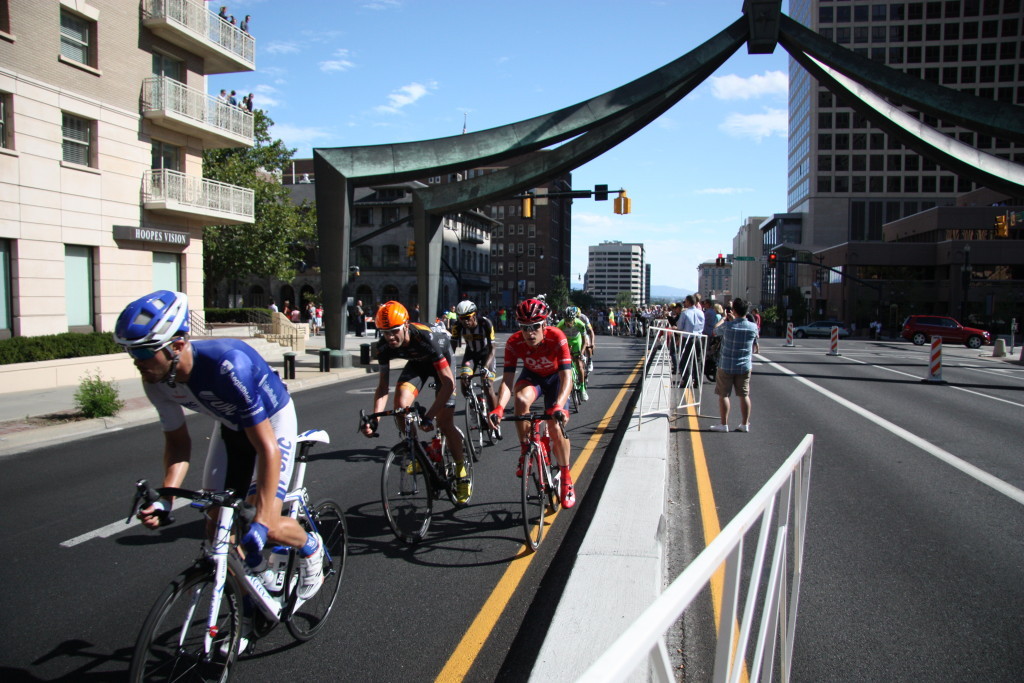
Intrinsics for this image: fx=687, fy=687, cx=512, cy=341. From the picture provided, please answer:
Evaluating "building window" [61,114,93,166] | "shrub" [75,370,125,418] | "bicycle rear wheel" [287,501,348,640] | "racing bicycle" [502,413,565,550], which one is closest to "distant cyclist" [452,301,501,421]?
"racing bicycle" [502,413,565,550]

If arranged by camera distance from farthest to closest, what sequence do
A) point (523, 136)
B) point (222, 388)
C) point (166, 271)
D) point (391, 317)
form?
point (523, 136) → point (166, 271) → point (391, 317) → point (222, 388)

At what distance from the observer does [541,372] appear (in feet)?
20.1

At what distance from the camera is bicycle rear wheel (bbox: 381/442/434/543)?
542 centimetres

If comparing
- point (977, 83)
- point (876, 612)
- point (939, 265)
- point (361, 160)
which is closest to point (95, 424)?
point (876, 612)

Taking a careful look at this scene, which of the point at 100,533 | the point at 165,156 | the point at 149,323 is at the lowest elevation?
the point at 100,533

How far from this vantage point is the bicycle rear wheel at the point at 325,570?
400cm

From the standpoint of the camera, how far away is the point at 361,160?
22.3 meters

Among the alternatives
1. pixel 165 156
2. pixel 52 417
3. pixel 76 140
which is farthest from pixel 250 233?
pixel 52 417

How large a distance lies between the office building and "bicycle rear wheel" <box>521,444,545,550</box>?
17.6 m

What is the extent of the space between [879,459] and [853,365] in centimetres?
1807

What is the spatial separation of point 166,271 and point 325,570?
22.5m

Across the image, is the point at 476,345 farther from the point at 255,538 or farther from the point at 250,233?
the point at 250,233

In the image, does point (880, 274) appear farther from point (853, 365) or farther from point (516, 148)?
point (516, 148)

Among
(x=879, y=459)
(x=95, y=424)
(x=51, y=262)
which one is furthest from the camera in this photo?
(x=51, y=262)
